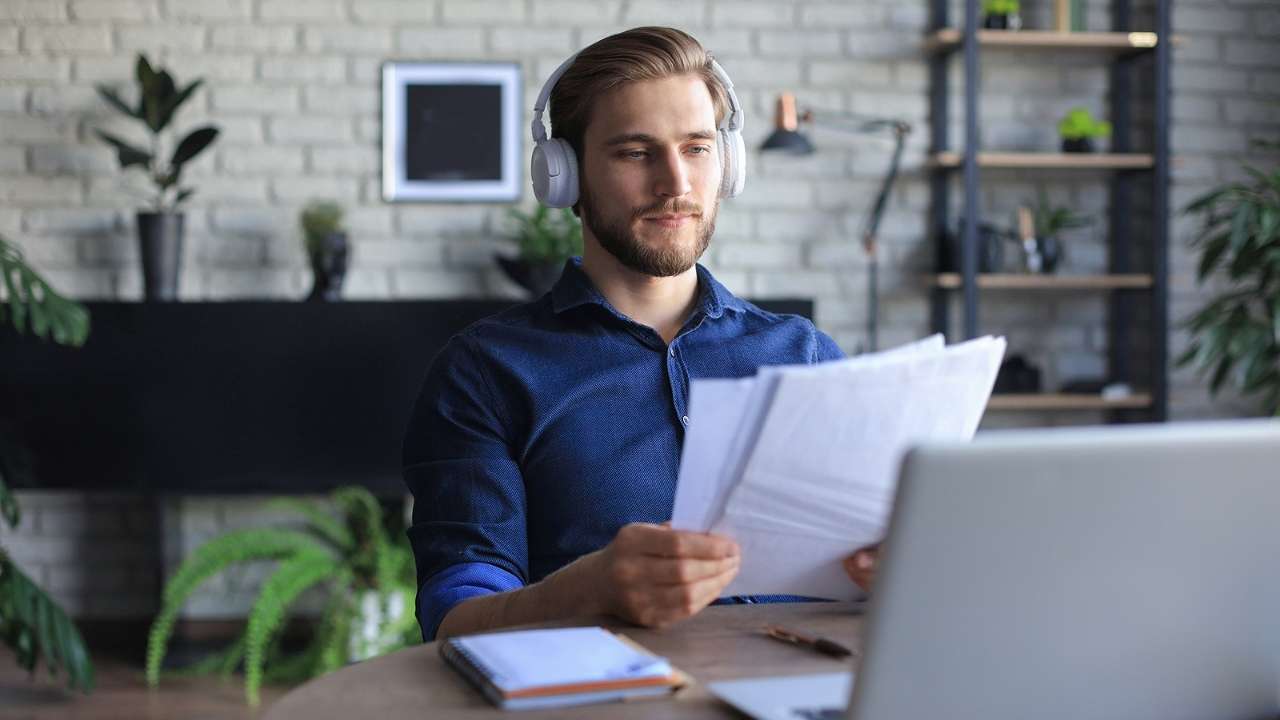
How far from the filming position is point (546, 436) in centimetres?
148

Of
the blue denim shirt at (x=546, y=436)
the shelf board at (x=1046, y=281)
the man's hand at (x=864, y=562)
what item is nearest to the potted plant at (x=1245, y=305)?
the shelf board at (x=1046, y=281)

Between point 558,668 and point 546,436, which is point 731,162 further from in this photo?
point 558,668

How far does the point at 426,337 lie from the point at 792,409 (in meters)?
2.81

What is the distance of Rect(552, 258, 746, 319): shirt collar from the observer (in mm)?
1559

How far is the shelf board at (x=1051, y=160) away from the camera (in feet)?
12.7

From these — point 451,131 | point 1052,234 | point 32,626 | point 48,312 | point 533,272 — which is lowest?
point 32,626

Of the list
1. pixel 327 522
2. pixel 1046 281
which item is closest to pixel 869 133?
pixel 1046 281

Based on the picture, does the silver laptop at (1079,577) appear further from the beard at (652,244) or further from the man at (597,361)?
the beard at (652,244)

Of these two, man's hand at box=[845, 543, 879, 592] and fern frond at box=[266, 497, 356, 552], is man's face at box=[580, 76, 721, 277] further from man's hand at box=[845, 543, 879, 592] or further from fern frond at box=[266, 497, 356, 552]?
fern frond at box=[266, 497, 356, 552]

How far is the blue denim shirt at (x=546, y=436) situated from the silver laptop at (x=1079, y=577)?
74 cm

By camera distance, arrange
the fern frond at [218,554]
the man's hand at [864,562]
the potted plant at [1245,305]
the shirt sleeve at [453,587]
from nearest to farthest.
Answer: the man's hand at [864,562] < the shirt sleeve at [453,587] < the potted plant at [1245,305] < the fern frond at [218,554]

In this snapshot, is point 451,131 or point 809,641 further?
point 451,131

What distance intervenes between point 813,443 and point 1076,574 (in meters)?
0.27

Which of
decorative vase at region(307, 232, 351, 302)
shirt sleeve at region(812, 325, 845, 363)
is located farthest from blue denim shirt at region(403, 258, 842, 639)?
decorative vase at region(307, 232, 351, 302)
